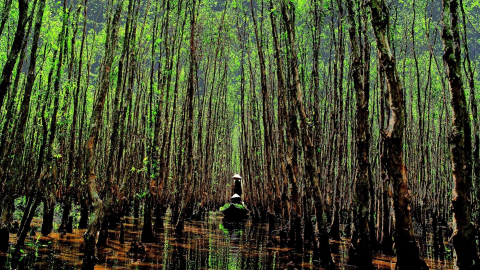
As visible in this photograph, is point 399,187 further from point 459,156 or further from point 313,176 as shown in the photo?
point 313,176

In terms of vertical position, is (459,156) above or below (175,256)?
above

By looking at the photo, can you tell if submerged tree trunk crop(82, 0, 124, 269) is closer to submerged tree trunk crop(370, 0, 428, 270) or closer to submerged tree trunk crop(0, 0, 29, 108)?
submerged tree trunk crop(0, 0, 29, 108)

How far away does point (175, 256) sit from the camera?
7.04 meters

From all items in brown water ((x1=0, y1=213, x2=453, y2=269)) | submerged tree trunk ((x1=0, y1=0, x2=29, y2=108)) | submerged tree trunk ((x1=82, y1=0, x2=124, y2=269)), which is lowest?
brown water ((x1=0, y1=213, x2=453, y2=269))

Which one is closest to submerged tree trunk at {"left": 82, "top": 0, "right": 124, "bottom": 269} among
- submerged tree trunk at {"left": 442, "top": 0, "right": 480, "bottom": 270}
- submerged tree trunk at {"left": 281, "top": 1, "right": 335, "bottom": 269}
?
submerged tree trunk at {"left": 281, "top": 1, "right": 335, "bottom": 269}

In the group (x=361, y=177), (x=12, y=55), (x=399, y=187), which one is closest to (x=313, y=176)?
(x=361, y=177)

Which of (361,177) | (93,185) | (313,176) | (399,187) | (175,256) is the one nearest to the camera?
(399,187)

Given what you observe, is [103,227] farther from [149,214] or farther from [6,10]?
[6,10]

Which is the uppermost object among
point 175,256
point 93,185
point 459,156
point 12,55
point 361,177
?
point 12,55

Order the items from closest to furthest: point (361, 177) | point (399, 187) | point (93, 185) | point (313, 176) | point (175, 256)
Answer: point (399, 187)
point (93, 185)
point (361, 177)
point (313, 176)
point (175, 256)

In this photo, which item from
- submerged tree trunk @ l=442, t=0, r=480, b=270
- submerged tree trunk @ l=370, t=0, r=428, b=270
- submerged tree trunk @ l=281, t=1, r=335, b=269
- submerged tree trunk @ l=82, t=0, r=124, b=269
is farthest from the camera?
submerged tree trunk @ l=281, t=1, r=335, b=269

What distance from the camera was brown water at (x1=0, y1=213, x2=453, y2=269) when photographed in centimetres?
591

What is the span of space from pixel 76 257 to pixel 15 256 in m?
1.04

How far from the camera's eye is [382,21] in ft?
15.3
